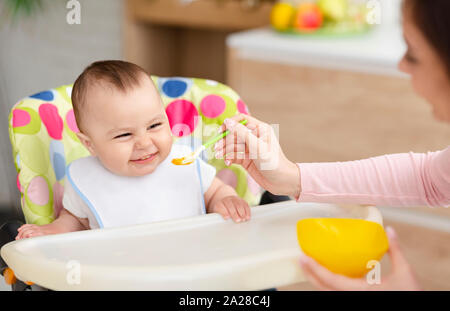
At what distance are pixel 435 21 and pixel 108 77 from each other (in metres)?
0.27

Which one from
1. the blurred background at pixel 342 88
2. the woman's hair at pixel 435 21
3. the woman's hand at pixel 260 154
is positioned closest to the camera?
the woman's hair at pixel 435 21

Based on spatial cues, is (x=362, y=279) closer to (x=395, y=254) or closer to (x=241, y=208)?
(x=395, y=254)

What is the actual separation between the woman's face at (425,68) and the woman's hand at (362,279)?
124 millimetres

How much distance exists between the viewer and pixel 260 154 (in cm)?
55

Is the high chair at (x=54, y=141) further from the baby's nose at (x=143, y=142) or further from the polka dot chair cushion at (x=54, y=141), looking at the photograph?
the baby's nose at (x=143, y=142)

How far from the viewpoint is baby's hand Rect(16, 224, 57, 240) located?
588 millimetres

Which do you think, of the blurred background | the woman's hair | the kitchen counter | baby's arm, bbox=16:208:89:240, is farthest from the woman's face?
the kitchen counter

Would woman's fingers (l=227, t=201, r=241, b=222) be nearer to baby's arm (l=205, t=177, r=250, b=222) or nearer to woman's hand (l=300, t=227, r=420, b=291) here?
baby's arm (l=205, t=177, r=250, b=222)

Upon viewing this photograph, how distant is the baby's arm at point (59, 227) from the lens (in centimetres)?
60

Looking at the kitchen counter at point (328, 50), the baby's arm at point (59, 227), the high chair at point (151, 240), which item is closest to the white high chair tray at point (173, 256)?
the high chair at point (151, 240)

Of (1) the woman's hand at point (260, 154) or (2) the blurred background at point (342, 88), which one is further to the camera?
(2) the blurred background at point (342, 88)

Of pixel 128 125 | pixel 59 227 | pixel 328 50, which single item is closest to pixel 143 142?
pixel 128 125
